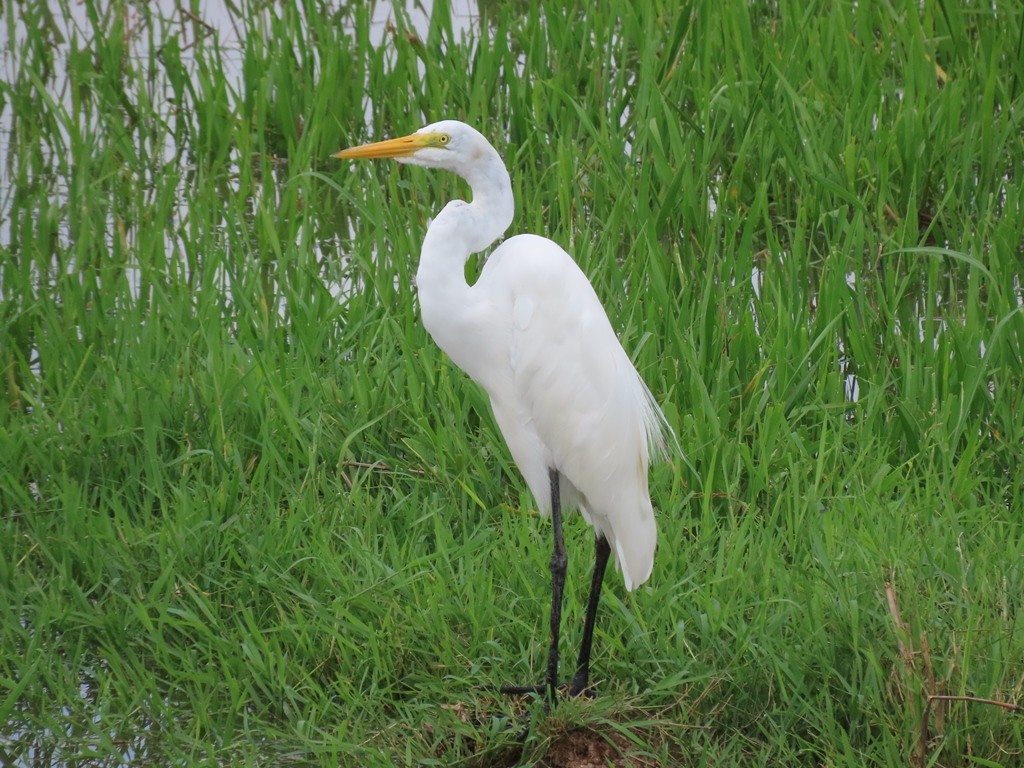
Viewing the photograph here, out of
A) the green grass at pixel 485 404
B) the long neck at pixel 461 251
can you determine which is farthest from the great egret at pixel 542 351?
the green grass at pixel 485 404

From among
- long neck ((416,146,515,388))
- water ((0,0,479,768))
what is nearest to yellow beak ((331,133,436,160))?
long neck ((416,146,515,388))

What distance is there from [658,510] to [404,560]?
0.61 metres

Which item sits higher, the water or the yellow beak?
the yellow beak

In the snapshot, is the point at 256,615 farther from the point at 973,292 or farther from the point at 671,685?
the point at 973,292

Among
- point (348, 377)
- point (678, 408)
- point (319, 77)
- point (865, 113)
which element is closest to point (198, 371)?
point (348, 377)

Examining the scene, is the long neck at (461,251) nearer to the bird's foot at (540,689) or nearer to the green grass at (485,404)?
the green grass at (485,404)

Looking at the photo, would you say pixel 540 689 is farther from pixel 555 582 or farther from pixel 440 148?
pixel 440 148

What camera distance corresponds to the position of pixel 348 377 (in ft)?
11.9

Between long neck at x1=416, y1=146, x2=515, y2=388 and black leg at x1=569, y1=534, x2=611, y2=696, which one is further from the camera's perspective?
black leg at x1=569, y1=534, x2=611, y2=696

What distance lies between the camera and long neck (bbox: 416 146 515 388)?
2.64m

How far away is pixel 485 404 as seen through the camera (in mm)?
3498

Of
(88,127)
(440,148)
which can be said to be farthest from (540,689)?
(88,127)

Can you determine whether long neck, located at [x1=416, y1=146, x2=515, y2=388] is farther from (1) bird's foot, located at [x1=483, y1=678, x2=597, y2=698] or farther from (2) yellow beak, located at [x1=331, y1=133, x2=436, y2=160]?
(1) bird's foot, located at [x1=483, y1=678, x2=597, y2=698]

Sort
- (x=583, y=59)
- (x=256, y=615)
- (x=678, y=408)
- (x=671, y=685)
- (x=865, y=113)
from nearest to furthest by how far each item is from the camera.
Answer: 1. (x=671, y=685)
2. (x=256, y=615)
3. (x=678, y=408)
4. (x=865, y=113)
5. (x=583, y=59)
